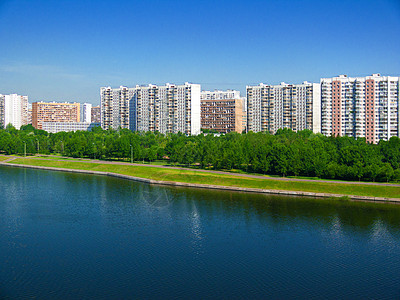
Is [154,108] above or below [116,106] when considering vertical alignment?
below

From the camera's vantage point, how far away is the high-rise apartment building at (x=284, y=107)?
209 feet

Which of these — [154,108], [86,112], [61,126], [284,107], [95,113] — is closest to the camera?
[284,107]

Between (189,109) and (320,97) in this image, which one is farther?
(189,109)

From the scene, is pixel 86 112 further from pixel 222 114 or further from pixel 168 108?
pixel 168 108

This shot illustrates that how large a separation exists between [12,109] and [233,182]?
8371 cm

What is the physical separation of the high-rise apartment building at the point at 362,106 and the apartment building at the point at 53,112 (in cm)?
6676

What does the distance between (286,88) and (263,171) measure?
1306 inches

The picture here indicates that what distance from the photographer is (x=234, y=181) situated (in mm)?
32250

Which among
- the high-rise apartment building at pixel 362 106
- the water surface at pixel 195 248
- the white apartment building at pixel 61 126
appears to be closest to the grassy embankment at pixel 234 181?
the water surface at pixel 195 248

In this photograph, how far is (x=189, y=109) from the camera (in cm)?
6869

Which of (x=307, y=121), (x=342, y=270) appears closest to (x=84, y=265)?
(x=342, y=270)

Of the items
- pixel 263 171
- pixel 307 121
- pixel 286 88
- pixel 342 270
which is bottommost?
pixel 342 270

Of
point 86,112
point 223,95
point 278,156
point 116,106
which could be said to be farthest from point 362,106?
point 86,112

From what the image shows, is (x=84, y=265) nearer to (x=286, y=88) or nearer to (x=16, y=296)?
(x=16, y=296)
